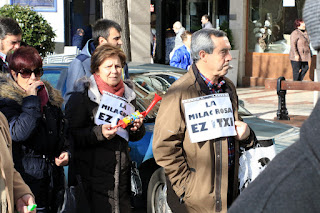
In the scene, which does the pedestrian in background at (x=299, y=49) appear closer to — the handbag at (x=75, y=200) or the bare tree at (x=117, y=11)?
the bare tree at (x=117, y=11)

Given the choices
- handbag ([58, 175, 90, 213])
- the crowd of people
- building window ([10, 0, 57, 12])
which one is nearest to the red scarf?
the crowd of people

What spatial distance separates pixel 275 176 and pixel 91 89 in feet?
10.6

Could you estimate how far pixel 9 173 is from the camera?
8.64 feet

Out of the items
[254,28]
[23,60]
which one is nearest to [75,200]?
[23,60]

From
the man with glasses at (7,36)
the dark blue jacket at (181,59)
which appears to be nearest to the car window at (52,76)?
the man with glasses at (7,36)

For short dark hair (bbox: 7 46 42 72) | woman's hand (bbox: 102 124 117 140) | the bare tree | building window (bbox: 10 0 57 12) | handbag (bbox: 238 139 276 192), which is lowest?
handbag (bbox: 238 139 276 192)

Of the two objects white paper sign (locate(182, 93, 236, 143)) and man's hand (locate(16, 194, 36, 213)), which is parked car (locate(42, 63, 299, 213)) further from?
man's hand (locate(16, 194, 36, 213))

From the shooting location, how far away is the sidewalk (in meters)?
11.5

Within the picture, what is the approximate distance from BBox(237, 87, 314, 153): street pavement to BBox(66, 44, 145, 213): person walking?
6307mm

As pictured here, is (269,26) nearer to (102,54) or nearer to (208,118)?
(102,54)

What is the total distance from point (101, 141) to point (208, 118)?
0.98 m

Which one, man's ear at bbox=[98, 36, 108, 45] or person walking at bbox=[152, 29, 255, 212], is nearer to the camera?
person walking at bbox=[152, 29, 255, 212]

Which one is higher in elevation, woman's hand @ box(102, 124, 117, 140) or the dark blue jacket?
the dark blue jacket

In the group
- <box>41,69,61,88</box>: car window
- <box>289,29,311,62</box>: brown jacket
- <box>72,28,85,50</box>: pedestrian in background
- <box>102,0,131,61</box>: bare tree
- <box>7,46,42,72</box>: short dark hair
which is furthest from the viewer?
<box>72,28,85,50</box>: pedestrian in background
